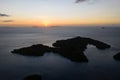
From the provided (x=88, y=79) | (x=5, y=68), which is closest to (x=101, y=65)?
(x=88, y=79)

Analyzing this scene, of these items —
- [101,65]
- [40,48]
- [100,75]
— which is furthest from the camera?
[40,48]

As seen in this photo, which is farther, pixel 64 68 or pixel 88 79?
pixel 64 68

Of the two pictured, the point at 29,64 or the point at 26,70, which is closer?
the point at 26,70

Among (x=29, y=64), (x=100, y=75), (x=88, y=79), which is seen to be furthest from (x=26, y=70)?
(x=100, y=75)

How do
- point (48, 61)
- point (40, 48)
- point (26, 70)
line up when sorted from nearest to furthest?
1. point (26, 70)
2. point (48, 61)
3. point (40, 48)

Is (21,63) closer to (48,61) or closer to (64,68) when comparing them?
(48,61)

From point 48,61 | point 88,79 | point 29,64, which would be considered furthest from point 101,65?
point 29,64

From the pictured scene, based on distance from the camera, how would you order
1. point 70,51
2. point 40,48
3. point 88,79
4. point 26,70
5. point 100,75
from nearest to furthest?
1. point 88,79
2. point 100,75
3. point 26,70
4. point 70,51
5. point 40,48

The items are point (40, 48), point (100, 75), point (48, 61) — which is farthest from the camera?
point (40, 48)

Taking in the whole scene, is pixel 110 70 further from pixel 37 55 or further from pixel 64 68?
pixel 37 55
